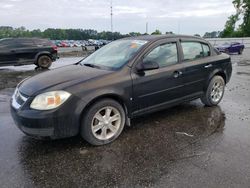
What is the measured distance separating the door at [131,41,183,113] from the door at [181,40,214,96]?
8.0 inches

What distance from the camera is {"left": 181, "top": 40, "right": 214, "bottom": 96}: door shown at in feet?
17.5

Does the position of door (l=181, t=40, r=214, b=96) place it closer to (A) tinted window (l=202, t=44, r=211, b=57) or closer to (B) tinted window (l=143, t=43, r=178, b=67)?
(A) tinted window (l=202, t=44, r=211, b=57)

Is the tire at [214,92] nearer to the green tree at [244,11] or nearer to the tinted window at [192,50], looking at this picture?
the tinted window at [192,50]

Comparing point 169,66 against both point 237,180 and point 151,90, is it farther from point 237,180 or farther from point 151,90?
point 237,180

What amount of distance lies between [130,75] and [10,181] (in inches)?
90.4

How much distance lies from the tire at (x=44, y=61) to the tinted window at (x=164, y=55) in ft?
35.0

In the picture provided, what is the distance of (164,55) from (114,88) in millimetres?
1369

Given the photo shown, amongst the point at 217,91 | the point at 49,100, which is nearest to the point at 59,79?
the point at 49,100

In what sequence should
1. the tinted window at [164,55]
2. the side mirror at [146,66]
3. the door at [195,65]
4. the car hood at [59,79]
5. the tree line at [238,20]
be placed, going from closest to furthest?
the car hood at [59,79]
the side mirror at [146,66]
the tinted window at [164,55]
the door at [195,65]
the tree line at [238,20]

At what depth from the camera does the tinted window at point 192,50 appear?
5.39 m

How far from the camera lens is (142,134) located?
4.63 metres

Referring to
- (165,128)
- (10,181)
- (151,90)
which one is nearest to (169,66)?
(151,90)

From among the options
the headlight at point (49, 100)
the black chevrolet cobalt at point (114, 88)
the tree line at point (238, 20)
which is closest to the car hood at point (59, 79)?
the black chevrolet cobalt at point (114, 88)

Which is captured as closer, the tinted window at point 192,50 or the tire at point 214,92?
the tinted window at point 192,50
